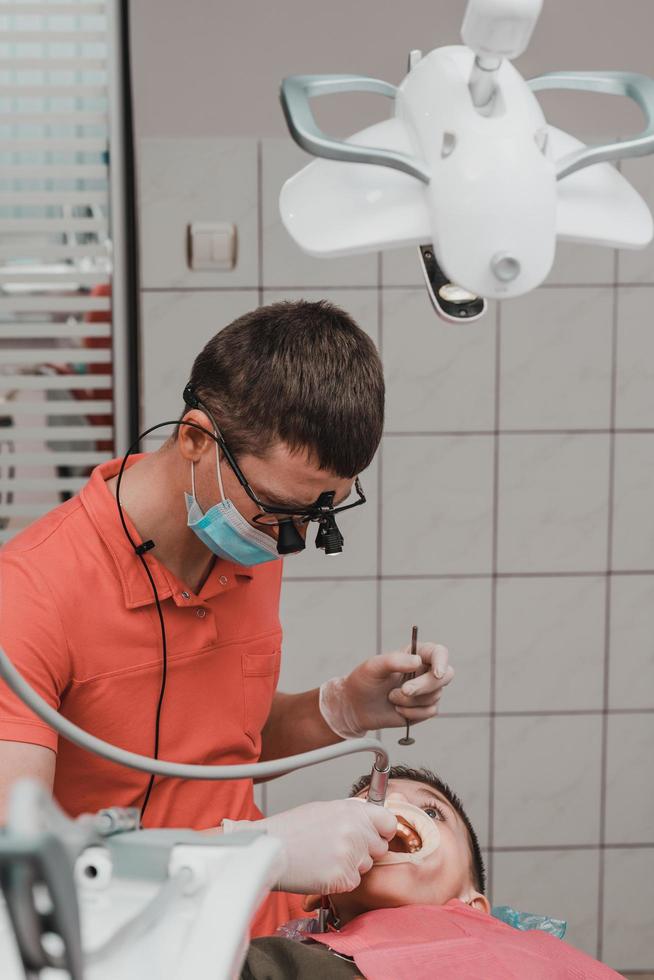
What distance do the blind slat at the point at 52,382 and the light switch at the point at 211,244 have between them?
0.35 meters

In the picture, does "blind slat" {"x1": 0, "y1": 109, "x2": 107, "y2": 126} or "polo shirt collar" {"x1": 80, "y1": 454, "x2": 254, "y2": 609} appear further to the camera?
"blind slat" {"x1": 0, "y1": 109, "x2": 107, "y2": 126}

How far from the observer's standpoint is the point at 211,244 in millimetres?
2246

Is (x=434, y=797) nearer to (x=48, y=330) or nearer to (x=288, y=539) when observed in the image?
(x=288, y=539)

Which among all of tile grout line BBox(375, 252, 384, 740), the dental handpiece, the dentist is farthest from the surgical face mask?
tile grout line BBox(375, 252, 384, 740)

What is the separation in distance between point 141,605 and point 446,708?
4.16 feet

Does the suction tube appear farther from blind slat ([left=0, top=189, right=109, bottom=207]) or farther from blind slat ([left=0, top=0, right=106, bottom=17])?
blind slat ([left=0, top=0, right=106, bottom=17])

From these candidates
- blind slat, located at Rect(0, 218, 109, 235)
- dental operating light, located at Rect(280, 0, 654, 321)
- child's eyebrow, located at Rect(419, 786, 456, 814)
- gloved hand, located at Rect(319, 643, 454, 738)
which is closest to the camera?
dental operating light, located at Rect(280, 0, 654, 321)

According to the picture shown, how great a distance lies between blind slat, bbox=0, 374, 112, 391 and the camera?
230 centimetres

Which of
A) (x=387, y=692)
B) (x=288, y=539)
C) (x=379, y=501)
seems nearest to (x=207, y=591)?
(x=288, y=539)

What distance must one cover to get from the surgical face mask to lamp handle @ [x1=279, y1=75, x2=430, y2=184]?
59 cm

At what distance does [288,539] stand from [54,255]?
4.22 ft

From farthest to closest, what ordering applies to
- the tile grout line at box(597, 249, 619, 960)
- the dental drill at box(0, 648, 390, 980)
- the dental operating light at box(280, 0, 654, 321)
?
the tile grout line at box(597, 249, 619, 960) → the dental operating light at box(280, 0, 654, 321) → the dental drill at box(0, 648, 390, 980)

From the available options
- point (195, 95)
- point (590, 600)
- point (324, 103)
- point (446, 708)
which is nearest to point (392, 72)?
point (324, 103)

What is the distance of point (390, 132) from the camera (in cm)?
81
